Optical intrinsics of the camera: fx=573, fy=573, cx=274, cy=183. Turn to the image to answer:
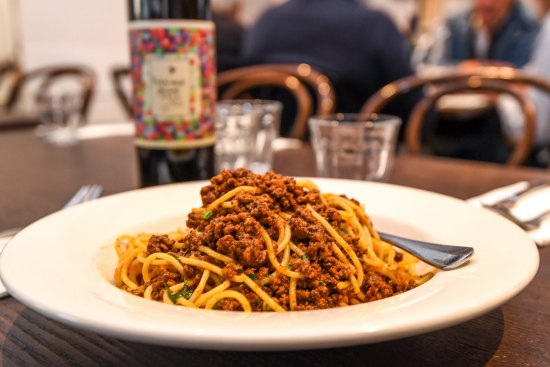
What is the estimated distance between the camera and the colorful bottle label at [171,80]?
96cm

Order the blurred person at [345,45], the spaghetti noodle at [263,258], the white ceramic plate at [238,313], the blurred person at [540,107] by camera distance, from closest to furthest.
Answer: the white ceramic plate at [238,313] → the spaghetti noodle at [263,258] → the blurred person at [345,45] → the blurred person at [540,107]

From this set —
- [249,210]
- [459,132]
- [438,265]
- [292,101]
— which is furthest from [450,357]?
[459,132]

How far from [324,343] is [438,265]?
26 centimetres

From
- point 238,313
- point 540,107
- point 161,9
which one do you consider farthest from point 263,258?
point 540,107

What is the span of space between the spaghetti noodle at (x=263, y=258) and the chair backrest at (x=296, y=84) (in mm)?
1422

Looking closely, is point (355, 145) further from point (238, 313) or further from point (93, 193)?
point (238, 313)

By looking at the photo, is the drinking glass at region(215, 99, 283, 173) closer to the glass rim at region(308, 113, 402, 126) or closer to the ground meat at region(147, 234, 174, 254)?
the glass rim at region(308, 113, 402, 126)

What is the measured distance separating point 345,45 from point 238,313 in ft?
7.72

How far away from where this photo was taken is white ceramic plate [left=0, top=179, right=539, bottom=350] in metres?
0.41

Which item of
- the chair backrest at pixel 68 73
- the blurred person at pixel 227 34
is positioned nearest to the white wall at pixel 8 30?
the chair backrest at pixel 68 73

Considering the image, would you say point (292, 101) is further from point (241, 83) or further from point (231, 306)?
point (231, 306)

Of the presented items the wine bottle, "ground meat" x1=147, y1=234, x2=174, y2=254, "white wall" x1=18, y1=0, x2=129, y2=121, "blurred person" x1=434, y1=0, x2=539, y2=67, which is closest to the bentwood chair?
the wine bottle

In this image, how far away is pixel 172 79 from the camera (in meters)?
0.97

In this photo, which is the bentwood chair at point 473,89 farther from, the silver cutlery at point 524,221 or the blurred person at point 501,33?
the blurred person at point 501,33
